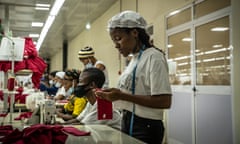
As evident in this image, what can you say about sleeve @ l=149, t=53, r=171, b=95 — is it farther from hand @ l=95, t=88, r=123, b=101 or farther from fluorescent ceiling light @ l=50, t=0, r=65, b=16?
fluorescent ceiling light @ l=50, t=0, r=65, b=16

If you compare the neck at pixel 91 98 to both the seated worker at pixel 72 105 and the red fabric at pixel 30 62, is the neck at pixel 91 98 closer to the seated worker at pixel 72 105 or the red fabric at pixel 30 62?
the seated worker at pixel 72 105

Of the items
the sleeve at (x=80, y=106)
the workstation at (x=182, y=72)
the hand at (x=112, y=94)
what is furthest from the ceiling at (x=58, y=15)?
the hand at (x=112, y=94)

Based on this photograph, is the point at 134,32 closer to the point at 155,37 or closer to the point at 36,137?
the point at 36,137

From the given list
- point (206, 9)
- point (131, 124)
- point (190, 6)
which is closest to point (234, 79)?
point (206, 9)

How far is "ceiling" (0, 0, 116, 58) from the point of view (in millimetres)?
6871

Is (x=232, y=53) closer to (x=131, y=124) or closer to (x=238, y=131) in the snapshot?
(x=238, y=131)

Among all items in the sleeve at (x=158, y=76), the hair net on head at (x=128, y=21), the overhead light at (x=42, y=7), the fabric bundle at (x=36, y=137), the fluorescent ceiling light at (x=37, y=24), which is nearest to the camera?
the fabric bundle at (x=36, y=137)

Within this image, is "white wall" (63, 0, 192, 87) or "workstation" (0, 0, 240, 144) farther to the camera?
"white wall" (63, 0, 192, 87)

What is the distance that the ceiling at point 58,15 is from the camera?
271 inches

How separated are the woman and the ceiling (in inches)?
185

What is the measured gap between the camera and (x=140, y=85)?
1.43 metres

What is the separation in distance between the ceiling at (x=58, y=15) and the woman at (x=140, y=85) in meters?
4.70

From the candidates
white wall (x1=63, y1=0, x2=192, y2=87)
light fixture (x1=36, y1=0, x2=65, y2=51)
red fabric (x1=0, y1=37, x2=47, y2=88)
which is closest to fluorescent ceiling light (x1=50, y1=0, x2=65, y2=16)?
light fixture (x1=36, y1=0, x2=65, y2=51)

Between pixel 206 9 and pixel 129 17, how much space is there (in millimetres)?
2790
